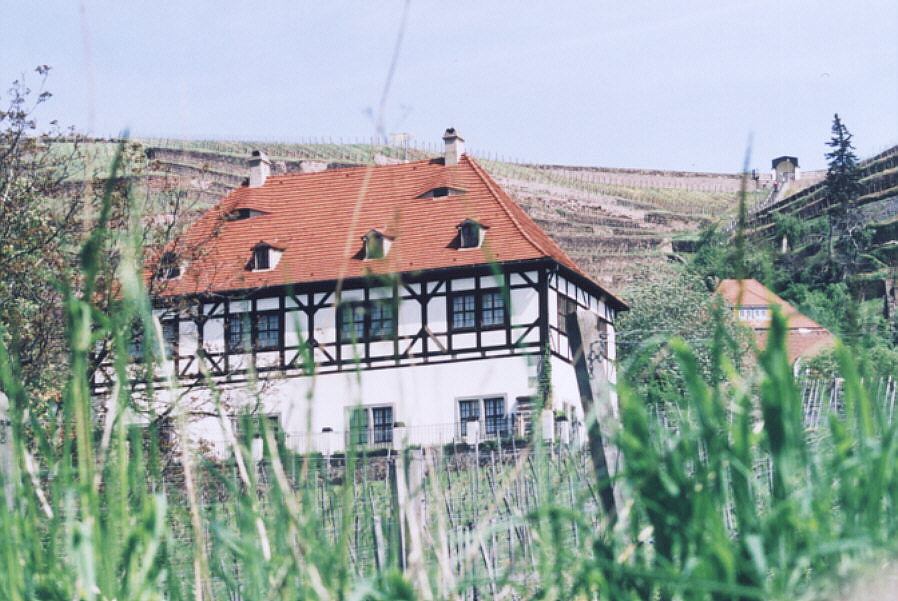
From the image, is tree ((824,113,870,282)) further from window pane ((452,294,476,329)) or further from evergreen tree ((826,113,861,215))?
window pane ((452,294,476,329))

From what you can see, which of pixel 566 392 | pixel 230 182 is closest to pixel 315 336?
pixel 566 392

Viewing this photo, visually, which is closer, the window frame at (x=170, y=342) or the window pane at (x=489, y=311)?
the window frame at (x=170, y=342)

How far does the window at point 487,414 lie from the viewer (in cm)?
2995

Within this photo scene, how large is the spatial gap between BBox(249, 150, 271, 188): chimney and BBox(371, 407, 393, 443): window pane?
9.60 meters

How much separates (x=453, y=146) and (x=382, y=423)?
9270 millimetres

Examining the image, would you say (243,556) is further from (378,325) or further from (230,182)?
(230,182)

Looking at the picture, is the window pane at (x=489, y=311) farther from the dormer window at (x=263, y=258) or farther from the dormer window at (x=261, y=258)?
the dormer window at (x=261, y=258)

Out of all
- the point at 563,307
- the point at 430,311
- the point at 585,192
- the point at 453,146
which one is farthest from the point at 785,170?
the point at 430,311

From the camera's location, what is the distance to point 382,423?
101 feet

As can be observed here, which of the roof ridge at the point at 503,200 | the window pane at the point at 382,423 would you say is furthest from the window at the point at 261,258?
the roof ridge at the point at 503,200

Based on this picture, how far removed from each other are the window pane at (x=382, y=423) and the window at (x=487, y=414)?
1.76 metres

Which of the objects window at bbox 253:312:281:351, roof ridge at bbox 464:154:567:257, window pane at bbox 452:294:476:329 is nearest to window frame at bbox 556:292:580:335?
roof ridge at bbox 464:154:567:257

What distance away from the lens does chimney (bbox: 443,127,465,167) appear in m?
35.8

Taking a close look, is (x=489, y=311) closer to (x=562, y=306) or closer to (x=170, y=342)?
(x=562, y=306)
